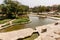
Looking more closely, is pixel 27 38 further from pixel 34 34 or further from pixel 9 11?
pixel 9 11

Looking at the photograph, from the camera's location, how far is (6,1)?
171ft

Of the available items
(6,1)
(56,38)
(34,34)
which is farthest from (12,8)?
(56,38)

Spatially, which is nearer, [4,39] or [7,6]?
[4,39]

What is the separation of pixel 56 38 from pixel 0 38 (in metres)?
7.21

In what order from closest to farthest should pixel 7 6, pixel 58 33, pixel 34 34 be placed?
pixel 58 33, pixel 34 34, pixel 7 6

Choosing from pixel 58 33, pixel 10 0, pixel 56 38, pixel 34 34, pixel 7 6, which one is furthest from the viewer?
pixel 10 0

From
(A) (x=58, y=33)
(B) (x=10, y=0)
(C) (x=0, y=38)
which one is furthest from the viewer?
(B) (x=10, y=0)

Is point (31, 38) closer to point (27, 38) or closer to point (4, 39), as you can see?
point (27, 38)

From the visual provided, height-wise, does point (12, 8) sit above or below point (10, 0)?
below

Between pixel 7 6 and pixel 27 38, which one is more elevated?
pixel 7 6

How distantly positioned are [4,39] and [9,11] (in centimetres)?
3185

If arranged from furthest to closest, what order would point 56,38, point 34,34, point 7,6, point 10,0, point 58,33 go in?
point 10,0, point 7,6, point 34,34, point 58,33, point 56,38

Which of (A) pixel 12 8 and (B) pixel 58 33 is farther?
(A) pixel 12 8

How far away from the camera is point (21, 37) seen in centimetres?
1719
